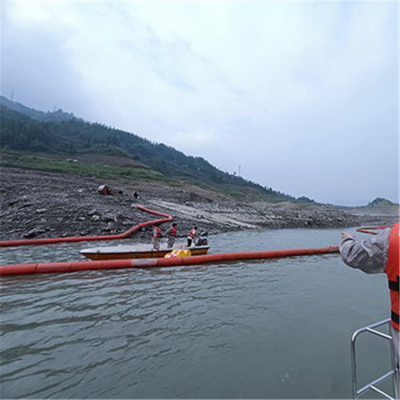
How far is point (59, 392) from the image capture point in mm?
3863

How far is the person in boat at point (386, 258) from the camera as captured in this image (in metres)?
2.33

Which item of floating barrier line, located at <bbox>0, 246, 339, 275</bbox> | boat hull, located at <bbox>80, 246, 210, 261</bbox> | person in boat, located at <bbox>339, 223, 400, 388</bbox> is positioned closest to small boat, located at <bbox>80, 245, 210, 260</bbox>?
boat hull, located at <bbox>80, 246, 210, 261</bbox>

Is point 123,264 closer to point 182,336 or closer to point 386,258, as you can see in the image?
point 182,336

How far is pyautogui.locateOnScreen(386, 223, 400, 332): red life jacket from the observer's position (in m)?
2.29

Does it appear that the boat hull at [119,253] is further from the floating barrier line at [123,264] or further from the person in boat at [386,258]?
the person in boat at [386,258]

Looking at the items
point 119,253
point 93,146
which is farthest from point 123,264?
point 93,146

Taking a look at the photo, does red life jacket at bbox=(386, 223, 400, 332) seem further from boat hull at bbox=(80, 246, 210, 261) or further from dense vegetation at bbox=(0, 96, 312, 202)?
dense vegetation at bbox=(0, 96, 312, 202)

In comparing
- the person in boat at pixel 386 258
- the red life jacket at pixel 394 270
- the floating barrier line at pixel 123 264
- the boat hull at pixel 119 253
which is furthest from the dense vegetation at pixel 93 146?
the red life jacket at pixel 394 270

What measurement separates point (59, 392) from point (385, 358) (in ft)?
19.0

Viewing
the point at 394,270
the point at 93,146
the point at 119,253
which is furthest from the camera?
the point at 93,146

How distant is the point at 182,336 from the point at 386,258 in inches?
174

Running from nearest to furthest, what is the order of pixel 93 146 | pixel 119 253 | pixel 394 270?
pixel 394 270 → pixel 119 253 → pixel 93 146

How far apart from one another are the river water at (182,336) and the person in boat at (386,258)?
2.32m

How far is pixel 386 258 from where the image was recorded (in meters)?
2.39
